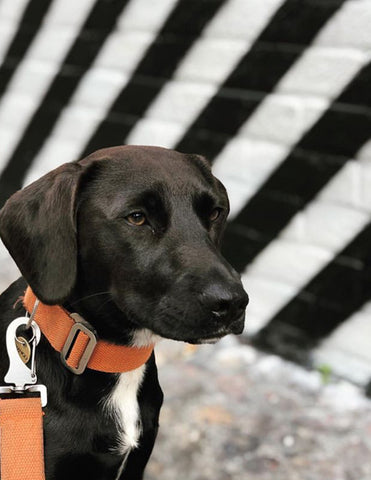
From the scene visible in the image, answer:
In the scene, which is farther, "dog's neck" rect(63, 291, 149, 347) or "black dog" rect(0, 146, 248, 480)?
"dog's neck" rect(63, 291, 149, 347)

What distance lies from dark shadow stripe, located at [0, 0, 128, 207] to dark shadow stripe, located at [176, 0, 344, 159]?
2.90ft

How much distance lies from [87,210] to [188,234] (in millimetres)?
296

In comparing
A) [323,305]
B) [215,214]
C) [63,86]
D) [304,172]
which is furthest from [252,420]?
[63,86]

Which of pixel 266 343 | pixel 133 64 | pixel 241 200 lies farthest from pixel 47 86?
pixel 266 343

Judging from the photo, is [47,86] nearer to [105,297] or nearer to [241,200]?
[241,200]

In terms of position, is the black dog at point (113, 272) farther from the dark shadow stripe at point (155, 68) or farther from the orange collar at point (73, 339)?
the dark shadow stripe at point (155, 68)

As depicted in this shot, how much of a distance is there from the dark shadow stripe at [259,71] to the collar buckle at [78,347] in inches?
81.6

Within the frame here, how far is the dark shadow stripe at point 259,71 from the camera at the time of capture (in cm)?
365

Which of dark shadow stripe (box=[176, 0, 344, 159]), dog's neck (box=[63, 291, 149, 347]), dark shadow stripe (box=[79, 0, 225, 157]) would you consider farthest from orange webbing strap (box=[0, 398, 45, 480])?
dark shadow stripe (box=[79, 0, 225, 157])

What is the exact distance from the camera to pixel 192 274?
210 cm

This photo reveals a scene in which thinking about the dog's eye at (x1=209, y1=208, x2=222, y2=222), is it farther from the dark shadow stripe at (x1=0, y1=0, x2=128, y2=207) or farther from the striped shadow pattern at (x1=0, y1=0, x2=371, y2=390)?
the dark shadow stripe at (x1=0, y1=0, x2=128, y2=207)

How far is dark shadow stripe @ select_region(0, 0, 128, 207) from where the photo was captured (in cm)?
462

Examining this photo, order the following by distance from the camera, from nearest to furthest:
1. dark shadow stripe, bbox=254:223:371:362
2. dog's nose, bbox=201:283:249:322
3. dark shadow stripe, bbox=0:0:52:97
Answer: dog's nose, bbox=201:283:249:322, dark shadow stripe, bbox=254:223:371:362, dark shadow stripe, bbox=0:0:52:97

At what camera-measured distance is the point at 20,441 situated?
2.15 metres
